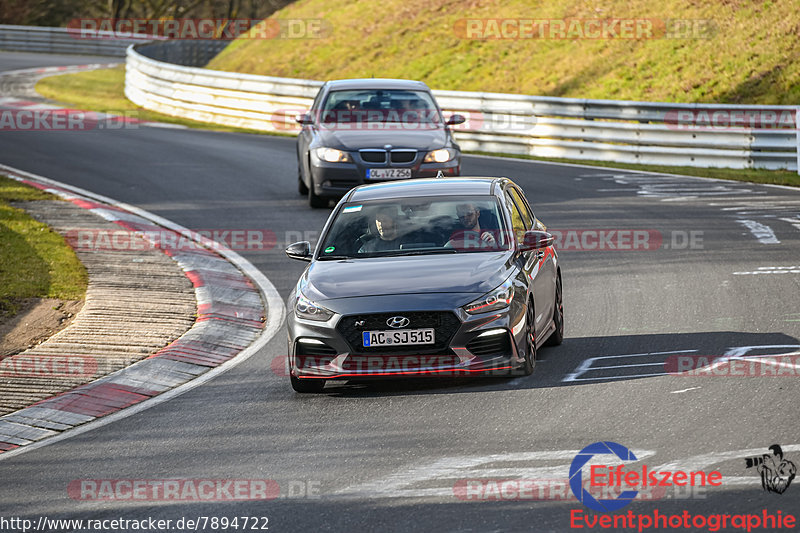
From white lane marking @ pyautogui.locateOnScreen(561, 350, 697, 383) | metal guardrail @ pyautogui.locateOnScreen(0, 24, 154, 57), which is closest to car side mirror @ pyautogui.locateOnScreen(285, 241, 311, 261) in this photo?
white lane marking @ pyautogui.locateOnScreen(561, 350, 697, 383)

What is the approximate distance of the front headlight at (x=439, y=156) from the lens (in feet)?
58.5

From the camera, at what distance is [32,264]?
14.2 m

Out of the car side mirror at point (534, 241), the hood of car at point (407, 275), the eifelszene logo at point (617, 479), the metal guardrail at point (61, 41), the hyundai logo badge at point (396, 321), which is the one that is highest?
the metal guardrail at point (61, 41)

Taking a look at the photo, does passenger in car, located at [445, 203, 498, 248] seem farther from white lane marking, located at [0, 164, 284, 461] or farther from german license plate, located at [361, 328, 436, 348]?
white lane marking, located at [0, 164, 284, 461]

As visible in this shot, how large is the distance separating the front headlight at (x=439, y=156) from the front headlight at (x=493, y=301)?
29.1ft

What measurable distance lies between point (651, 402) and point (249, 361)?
375 cm

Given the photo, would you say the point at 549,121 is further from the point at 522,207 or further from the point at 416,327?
the point at 416,327

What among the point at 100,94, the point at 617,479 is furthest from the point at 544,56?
the point at 617,479

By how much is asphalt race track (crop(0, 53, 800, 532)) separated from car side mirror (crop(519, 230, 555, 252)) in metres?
0.93

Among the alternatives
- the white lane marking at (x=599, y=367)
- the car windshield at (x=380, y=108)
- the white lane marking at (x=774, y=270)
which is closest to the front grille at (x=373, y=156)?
the car windshield at (x=380, y=108)

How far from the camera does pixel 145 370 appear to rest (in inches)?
403

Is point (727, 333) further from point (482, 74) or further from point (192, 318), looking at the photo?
point (482, 74)

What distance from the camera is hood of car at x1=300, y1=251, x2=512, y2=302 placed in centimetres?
903

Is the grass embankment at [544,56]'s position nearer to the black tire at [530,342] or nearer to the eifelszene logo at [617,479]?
the black tire at [530,342]
